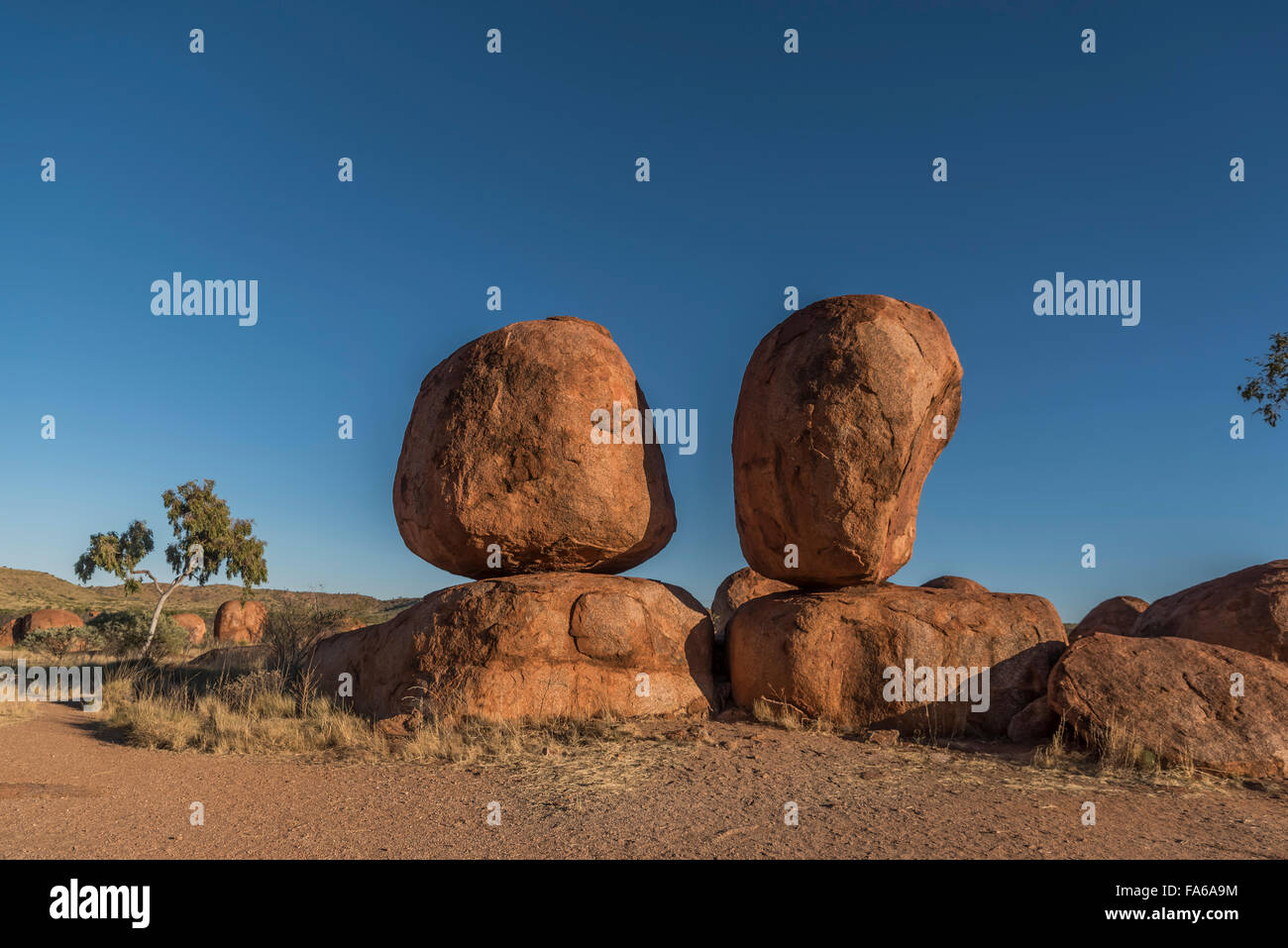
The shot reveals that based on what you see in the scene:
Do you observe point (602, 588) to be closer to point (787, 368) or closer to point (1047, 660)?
point (787, 368)

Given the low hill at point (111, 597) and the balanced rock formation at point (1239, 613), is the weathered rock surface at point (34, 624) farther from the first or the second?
the balanced rock formation at point (1239, 613)

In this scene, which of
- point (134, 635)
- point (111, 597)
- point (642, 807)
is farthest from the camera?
point (111, 597)

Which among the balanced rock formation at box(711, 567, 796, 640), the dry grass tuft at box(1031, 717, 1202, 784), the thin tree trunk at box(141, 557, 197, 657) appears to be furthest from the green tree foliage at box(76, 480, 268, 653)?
the dry grass tuft at box(1031, 717, 1202, 784)

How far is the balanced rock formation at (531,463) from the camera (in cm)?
889

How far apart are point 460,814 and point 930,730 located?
4.93 meters

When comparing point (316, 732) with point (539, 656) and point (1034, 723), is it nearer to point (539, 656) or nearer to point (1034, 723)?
point (539, 656)

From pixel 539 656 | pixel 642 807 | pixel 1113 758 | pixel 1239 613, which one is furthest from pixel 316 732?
pixel 1239 613

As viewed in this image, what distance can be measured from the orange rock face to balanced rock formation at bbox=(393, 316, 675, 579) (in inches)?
53.8

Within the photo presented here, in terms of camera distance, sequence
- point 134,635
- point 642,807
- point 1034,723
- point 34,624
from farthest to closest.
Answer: point 34,624
point 134,635
point 1034,723
point 642,807

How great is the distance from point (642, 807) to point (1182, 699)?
512 cm

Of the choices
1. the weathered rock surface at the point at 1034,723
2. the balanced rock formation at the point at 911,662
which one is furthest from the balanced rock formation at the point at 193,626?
the weathered rock surface at the point at 1034,723

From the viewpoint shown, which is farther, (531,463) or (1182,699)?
(531,463)

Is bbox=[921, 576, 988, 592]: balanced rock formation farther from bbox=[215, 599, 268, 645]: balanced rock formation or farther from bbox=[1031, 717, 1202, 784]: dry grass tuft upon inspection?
bbox=[215, 599, 268, 645]: balanced rock formation

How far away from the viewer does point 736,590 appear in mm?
17594
